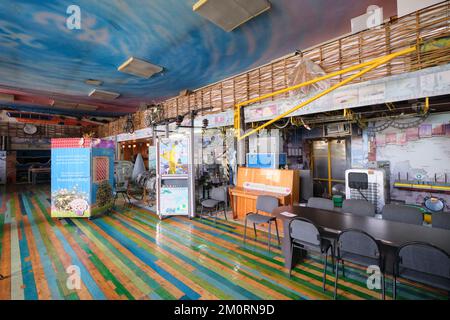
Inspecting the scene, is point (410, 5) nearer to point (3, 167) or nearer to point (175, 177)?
point (175, 177)

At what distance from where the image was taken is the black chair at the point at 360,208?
353cm

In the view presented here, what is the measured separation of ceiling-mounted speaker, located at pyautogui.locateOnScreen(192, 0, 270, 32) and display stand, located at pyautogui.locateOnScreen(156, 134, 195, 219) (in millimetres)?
2956

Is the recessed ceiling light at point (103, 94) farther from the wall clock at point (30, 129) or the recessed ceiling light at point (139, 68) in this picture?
the wall clock at point (30, 129)

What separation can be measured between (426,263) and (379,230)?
699 millimetres

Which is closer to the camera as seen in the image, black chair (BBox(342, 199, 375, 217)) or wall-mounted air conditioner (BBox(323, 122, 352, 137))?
black chair (BBox(342, 199, 375, 217))

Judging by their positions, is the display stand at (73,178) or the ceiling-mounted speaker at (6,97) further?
the ceiling-mounted speaker at (6,97)

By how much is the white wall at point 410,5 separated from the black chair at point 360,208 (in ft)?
10.6

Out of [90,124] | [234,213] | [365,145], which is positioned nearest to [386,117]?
[365,145]

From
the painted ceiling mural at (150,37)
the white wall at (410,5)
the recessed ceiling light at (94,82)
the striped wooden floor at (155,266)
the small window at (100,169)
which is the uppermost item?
the recessed ceiling light at (94,82)

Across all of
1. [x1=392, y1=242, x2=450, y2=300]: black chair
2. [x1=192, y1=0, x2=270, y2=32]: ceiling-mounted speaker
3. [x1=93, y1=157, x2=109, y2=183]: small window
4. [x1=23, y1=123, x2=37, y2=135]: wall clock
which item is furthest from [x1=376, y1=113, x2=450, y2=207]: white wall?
[x1=23, y1=123, x2=37, y2=135]: wall clock

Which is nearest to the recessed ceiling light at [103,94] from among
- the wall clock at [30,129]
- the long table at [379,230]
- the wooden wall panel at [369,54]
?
the wooden wall panel at [369,54]

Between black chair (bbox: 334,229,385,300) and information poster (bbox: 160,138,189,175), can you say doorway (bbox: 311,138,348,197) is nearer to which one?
information poster (bbox: 160,138,189,175)

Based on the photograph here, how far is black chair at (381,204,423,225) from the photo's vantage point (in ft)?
10.1

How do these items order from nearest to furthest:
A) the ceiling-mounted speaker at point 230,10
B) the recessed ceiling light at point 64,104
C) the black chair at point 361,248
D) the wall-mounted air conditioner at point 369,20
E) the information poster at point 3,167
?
1. the black chair at point 361,248
2. the ceiling-mounted speaker at point 230,10
3. the wall-mounted air conditioner at point 369,20
4. the recessed ceiling light at point 64,104
5. the information poster at point 3,167
